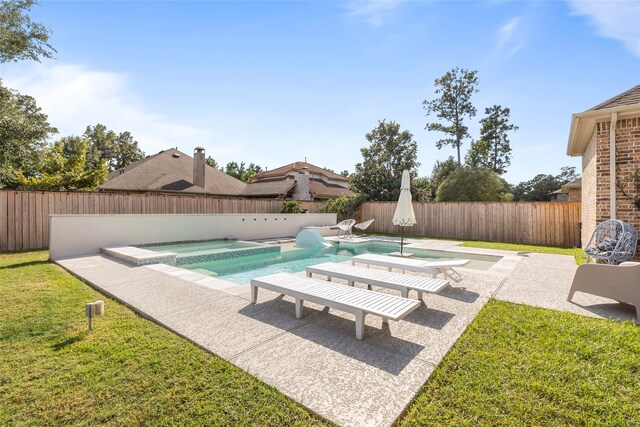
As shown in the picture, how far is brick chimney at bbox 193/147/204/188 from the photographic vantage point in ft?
59.9

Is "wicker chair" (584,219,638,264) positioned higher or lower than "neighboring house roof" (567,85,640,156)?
lower

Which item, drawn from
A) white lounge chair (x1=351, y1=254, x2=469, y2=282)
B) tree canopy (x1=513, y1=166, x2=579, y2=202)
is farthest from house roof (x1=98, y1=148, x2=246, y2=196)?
tree canopy (x1=513, y1=166, x2=579, y2=202)

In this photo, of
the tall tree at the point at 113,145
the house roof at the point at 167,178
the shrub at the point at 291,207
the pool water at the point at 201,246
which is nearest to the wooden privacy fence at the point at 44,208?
the pool water at the point at 201,246

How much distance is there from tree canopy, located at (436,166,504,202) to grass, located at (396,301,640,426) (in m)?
20.1

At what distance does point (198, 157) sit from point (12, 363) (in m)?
17.0

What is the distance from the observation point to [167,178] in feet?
57.5

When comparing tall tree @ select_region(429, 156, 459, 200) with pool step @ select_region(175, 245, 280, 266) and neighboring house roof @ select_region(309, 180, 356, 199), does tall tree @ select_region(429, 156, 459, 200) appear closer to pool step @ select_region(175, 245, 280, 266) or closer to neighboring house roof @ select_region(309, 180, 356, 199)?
neighboring house roof @ select_region(309, 180, 356, 199)

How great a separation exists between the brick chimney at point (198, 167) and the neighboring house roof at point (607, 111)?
17.6 metres

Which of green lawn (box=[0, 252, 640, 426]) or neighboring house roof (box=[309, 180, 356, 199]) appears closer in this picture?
green lawn (box=[0, 252, 640, 426])

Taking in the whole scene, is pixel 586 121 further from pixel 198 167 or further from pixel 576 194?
pixel 198 167

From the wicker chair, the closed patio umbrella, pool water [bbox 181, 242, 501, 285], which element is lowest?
pool water [bbox 181, 242, 501, 285]

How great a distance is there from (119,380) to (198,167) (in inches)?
699

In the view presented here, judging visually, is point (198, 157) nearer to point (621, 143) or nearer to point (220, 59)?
point (220, 59)

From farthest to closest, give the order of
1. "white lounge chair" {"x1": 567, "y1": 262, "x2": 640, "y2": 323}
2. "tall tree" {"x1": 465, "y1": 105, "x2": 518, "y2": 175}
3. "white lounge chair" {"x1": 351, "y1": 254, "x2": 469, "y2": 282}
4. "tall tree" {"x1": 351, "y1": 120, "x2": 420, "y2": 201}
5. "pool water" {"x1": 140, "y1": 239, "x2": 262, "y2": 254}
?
"tall tree" {"x1": 465, "y1": 105, "x2": 518, "y2": 175} < "tall tree" {"x1": 351, "y1": 120, "x2": 420, "y2": 201} < "pool water" {"x1": 140, "y1": 239, "x2": 262, "y2": 254} < "white lounge chair" {"x1": 351, "y1": 254, "x2": 469, "y2": 282} < "white lounge chair" {"x1": 567, "y1": 262, "x2": 640, "y2": 323}
